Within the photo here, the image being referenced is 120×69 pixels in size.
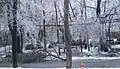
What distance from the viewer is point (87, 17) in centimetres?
3147

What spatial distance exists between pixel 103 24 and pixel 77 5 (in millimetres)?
6266

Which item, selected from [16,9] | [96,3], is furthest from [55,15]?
[16,9]

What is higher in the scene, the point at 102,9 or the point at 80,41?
the point at 102,9

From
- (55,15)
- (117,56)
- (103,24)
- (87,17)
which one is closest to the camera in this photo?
(117,56)

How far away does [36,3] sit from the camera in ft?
80.2

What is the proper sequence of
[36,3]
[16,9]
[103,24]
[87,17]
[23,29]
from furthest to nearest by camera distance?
[87,17] < [103,24] < [36,3] < [23,29] < [16,9]

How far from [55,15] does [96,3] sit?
5245mm

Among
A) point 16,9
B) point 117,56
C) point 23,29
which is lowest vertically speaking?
point 117,56

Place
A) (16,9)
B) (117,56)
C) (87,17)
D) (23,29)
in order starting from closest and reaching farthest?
(16,9)
(23,29)
(117,56)
(87,17)

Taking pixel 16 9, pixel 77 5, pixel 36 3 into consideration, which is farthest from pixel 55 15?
pixel 16 9

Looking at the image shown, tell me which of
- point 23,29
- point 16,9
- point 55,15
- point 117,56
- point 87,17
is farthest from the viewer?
point 55,15

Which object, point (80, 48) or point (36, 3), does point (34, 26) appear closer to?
point (36, 3)

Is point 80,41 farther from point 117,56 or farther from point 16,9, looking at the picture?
point 16,9

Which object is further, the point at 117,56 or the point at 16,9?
the point at 117,56
